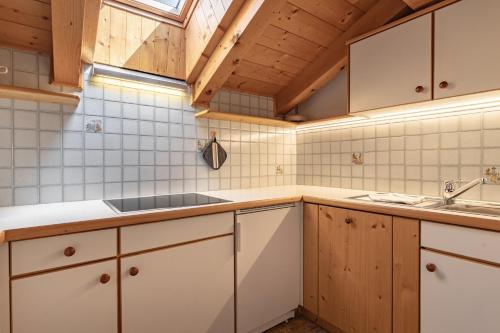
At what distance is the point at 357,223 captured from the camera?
146cm

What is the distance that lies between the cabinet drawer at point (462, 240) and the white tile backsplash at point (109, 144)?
52.8 inches

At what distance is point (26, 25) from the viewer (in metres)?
1.27

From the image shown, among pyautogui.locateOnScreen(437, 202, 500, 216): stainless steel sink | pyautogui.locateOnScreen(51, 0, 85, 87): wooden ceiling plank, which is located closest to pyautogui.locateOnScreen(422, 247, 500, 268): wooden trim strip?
pyautogui.locateOnScreen(437, 202, 500, 216): stainless steel sink

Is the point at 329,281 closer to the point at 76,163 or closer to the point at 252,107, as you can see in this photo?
the point at 252,107

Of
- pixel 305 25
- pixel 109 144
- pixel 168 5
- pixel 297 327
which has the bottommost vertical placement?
pixel 297 327

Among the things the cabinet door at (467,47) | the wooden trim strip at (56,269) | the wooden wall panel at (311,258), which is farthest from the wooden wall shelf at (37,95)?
the cabinet door at (467,47)

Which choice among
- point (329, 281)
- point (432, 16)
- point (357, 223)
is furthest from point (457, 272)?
point (432, 16)

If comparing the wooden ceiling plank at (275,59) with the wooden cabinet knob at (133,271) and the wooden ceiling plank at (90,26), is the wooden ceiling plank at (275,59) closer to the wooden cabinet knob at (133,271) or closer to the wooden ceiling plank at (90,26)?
the wooden ceiling plank at (90,26)

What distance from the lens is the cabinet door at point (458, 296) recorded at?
1.03m

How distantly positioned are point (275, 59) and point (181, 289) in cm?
166

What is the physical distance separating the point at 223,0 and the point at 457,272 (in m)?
1.71

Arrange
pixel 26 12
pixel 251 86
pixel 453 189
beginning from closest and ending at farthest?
pixel 26 12 < pixel 453 189 < pixel 251 86

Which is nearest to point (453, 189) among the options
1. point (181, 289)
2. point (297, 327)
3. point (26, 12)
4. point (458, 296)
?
point (458, 296)

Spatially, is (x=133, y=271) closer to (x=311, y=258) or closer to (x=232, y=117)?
(x=311, y=258)
